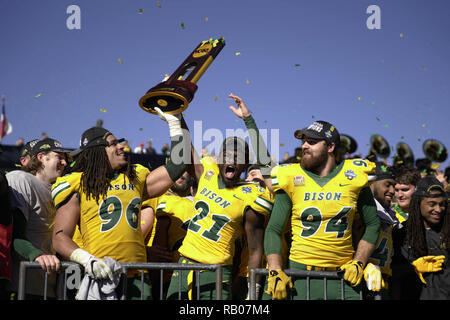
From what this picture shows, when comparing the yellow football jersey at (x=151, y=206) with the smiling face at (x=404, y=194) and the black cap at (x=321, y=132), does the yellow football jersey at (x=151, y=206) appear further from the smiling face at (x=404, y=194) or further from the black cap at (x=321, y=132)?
the smiling face at (x=404, y=194)

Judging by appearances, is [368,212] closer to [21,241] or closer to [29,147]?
[21,241]

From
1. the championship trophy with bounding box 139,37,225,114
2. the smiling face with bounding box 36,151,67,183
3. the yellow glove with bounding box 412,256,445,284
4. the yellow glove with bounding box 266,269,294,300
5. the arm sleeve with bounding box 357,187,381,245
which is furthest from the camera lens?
the smiling face with bounding box 36,151,67,183

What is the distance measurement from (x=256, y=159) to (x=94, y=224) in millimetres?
1843

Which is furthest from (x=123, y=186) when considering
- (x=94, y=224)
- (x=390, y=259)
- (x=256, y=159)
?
(x=390, y=259)

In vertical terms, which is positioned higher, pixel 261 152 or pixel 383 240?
pixel 261 152

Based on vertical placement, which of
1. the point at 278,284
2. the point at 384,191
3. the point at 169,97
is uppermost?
the point at 169,97

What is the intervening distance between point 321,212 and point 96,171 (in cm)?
199

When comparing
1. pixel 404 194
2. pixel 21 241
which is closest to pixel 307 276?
pixel 21 241

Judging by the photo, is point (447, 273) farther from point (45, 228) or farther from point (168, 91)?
point (45, 228)

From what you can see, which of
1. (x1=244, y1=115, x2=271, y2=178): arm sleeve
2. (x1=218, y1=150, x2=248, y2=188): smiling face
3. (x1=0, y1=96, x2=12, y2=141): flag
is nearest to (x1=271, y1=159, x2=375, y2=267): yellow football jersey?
(x1=218, y1=150, x2=248, y2=188): smiling face

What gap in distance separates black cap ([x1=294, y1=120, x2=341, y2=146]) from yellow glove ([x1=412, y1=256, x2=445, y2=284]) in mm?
1602

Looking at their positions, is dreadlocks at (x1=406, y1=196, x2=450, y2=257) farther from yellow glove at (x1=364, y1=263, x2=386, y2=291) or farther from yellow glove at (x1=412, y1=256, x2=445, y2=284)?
yellow glove at (x1=364, y1=263, x2=386, y2=291)

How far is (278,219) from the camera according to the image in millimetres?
4754

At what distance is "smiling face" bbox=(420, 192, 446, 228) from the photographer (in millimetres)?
5730
